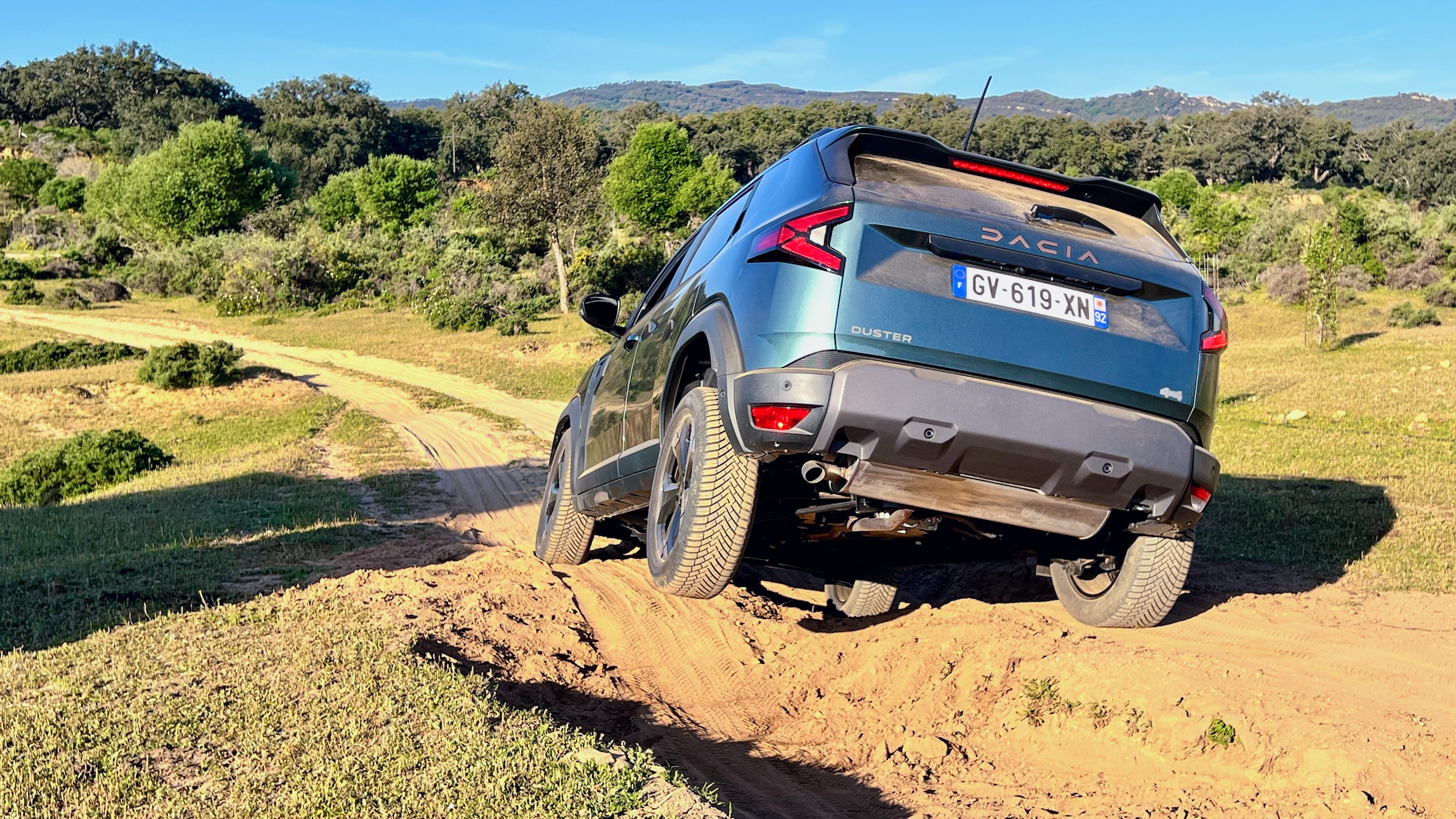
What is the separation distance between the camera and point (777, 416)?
388 cm

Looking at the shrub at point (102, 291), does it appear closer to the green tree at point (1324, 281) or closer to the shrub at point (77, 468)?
the shrub at point (77, 468)

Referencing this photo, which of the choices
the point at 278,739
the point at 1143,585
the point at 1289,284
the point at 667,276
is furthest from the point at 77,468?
Answer: the point at 1289,284

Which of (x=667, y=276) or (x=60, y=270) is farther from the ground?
(x=667, y=276)

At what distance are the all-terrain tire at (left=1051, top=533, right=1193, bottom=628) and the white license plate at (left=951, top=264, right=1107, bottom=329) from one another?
1253 mm

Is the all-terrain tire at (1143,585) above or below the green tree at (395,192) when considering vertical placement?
below

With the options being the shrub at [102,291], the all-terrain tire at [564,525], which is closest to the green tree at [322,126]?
the shrub at [102,291]

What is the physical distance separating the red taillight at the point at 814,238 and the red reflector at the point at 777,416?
0.51 metres

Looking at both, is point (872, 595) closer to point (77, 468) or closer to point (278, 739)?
point (278, 739)

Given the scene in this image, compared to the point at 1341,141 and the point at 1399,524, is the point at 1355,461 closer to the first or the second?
the point at 1399,524

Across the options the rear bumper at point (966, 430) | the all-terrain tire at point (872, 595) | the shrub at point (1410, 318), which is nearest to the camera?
the rear bumper at point (966, 430)

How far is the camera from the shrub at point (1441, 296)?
108 ft

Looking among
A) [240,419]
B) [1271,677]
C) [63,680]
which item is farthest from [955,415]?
[240,419]

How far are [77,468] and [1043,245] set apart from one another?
561 inches

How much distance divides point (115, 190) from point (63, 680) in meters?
63.4
